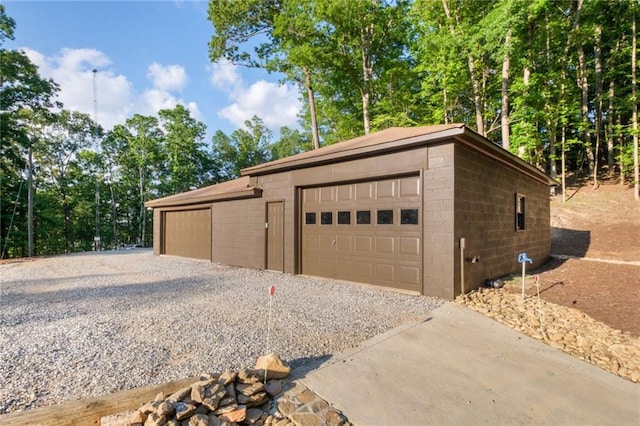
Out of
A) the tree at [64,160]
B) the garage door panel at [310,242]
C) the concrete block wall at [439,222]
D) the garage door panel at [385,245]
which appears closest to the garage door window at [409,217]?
the concrete block wall at [439,222]

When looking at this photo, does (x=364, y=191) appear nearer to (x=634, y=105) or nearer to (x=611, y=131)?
(x=634, y=105)

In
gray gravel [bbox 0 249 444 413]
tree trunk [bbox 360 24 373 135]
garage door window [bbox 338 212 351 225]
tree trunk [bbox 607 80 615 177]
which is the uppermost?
tree trunk [bbox 360 24 373 135]

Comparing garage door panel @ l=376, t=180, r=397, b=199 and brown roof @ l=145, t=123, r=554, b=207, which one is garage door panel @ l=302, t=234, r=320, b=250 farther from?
garage door panel @ l=376, t=180, r=397, b=199

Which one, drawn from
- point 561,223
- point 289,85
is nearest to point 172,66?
point 289,85

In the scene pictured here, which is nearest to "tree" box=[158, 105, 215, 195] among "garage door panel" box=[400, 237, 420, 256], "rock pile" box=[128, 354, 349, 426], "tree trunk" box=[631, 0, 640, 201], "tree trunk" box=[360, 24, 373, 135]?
"tree trunk" box=[360, 24, 373, 135]

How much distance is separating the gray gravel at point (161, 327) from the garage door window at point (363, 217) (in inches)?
55.6

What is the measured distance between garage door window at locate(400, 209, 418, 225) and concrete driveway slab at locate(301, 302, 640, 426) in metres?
2.54

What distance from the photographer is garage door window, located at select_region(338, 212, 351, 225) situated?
22.4ft

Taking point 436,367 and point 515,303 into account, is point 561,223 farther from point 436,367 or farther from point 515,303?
point 436,367

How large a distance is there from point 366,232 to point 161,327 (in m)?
4.20

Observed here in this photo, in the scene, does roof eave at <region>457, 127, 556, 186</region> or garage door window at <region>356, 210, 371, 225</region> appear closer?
roof eave at <region>457, 127, 556, 186</region>

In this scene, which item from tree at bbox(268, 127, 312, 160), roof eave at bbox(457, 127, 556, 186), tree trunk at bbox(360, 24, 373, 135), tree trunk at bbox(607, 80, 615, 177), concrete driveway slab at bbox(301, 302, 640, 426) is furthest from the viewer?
tree at bbox(268, 127, 312, 160)

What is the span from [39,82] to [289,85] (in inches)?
590

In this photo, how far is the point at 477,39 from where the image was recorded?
13.0 meters
